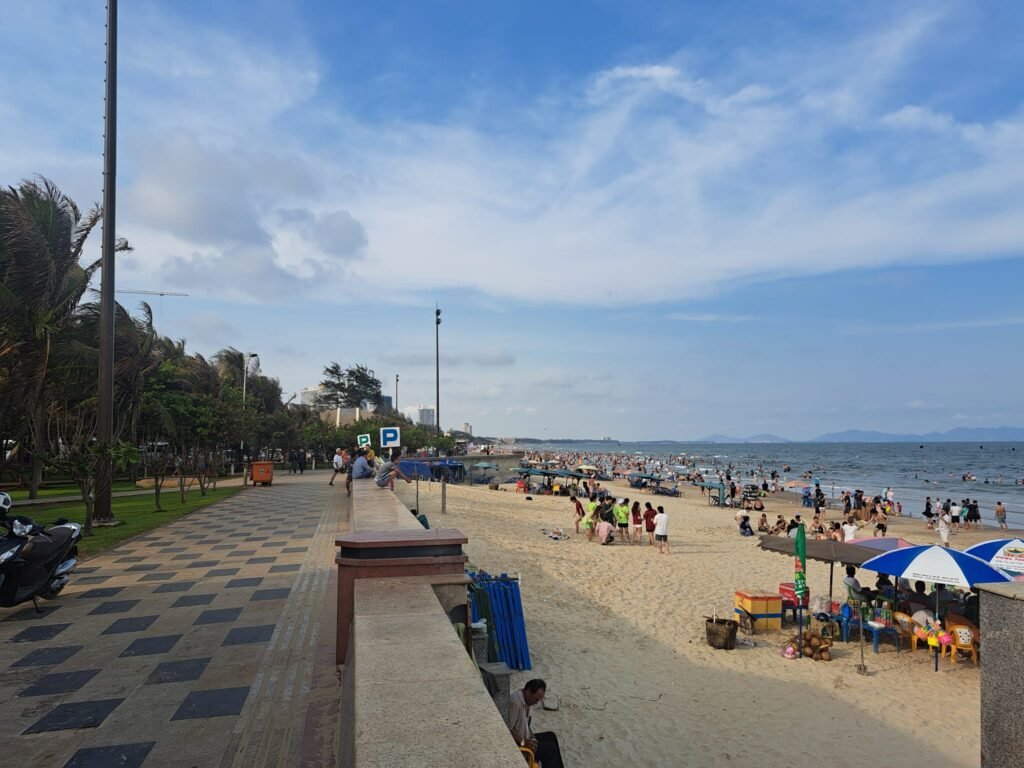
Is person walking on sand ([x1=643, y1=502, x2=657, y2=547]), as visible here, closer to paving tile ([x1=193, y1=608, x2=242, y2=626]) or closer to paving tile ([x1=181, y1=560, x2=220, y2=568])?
paving tile ([x1=181, y1=560, x2=220, y2=568])

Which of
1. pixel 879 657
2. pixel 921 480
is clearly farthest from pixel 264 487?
pixel 921 480

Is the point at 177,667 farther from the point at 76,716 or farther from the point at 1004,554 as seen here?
the point at 1004,554

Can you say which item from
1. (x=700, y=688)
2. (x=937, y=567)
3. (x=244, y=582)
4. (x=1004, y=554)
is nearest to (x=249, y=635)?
(x=244, y=582)

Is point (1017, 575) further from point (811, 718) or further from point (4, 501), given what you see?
point (4, 501)

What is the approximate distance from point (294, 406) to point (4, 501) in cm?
6134

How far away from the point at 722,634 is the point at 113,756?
793cm

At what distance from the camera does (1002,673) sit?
3020 millimetres

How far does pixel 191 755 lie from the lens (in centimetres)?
418

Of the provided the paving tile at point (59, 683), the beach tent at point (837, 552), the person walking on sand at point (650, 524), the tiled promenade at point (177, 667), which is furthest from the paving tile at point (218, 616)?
the person walking on sand at point (650, 524)

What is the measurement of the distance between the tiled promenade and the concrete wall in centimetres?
370

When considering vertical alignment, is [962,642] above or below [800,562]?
below

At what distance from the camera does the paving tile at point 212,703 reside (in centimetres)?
481

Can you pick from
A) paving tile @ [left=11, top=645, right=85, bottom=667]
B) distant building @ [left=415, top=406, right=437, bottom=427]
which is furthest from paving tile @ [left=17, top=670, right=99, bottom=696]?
distant building @ [left=415, top=406, right=437, bottom=427]

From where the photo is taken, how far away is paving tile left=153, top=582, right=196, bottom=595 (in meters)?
8.59
